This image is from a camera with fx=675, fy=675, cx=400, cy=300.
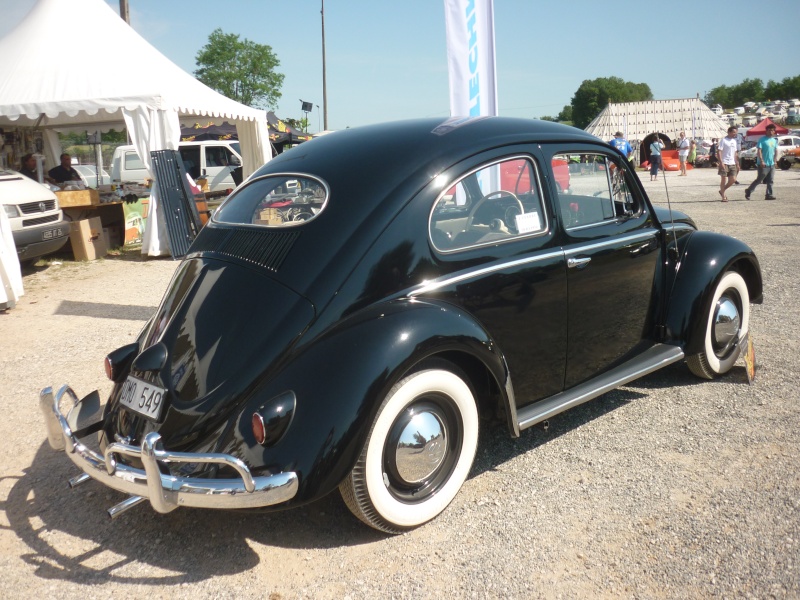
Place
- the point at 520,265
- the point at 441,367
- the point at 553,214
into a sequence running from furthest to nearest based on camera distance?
the point at 553,214 < the point at 520,265 < the point at 441,367

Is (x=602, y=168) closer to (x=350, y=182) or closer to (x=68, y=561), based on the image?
(x=350, y=182)

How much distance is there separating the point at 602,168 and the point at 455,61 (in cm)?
372

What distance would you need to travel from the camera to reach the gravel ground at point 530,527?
259cm

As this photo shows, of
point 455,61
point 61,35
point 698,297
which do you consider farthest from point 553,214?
point 61,35

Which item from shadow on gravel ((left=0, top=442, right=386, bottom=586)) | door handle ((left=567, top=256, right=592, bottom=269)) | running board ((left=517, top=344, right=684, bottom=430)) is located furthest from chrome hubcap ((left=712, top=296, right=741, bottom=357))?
shadow on gravel ((left=0, top=442, right=386, bottom=586))

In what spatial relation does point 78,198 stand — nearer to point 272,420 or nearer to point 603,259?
point 603,259

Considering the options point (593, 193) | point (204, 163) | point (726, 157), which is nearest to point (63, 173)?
point (204, 163)

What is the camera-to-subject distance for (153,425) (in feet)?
9.05

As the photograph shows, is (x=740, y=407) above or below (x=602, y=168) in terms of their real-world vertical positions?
below

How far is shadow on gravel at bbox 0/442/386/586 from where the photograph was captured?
2.72 m

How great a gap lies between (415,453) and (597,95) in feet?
465

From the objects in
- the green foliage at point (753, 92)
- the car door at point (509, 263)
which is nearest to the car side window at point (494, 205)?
the car door at point (509, 263)

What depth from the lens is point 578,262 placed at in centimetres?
350

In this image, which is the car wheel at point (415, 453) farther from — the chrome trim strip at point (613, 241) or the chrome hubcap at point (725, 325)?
the chrome hubcap at point (725, 325)
